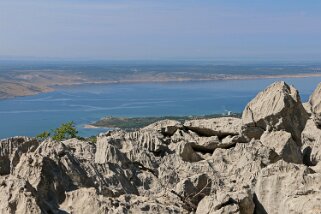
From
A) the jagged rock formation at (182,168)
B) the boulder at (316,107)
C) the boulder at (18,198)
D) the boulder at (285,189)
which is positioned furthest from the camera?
the boulder at (316,107)

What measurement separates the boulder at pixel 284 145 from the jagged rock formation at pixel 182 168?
0.08 feet

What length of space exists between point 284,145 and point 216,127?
7.97ft

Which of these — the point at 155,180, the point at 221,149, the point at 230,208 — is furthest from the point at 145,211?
the point at 221,149

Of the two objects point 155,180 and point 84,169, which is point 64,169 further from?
point 155,180

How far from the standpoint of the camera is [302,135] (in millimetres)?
13031

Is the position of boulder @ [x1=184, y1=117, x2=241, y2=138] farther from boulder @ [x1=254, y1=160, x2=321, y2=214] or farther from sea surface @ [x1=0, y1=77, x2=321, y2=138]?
sea surface @ [x1=0, y1=77, x2=321, y2=138]

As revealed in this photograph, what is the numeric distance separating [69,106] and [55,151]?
358 ft

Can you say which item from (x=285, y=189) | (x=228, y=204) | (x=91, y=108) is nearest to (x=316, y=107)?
(x=285, y=189)

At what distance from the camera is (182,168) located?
10.0 m

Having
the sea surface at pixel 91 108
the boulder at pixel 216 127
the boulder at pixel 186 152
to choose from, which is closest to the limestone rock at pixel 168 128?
the boulder at pixel 216 127

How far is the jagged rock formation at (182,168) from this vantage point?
6.12 meters

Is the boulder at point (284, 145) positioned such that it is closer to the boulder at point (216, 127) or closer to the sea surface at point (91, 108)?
the boulder at point (216, 127)

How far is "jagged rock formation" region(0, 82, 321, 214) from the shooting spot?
6.12m

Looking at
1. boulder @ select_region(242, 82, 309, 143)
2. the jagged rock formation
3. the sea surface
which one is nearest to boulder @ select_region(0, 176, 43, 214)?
the jagged rock formation
